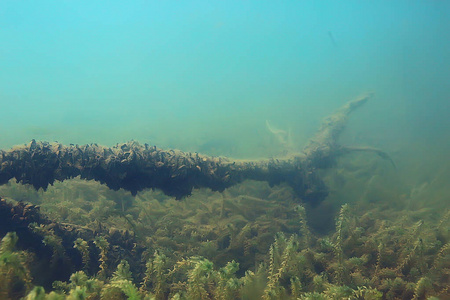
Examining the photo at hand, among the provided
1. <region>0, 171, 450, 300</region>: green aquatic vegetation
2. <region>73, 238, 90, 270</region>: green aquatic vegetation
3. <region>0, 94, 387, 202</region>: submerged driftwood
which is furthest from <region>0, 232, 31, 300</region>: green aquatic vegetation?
<region>0, 94, 387, 202</region>: submerged driftwood

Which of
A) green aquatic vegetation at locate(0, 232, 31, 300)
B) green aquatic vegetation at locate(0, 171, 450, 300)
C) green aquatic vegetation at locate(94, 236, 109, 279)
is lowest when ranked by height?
green aquatic vegetation at locate(0, 171, 450, 300)

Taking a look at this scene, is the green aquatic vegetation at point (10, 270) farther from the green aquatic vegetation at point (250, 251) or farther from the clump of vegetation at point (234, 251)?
the green aquatic vegetation at point (250, 251)

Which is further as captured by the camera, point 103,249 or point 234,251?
point 234,251

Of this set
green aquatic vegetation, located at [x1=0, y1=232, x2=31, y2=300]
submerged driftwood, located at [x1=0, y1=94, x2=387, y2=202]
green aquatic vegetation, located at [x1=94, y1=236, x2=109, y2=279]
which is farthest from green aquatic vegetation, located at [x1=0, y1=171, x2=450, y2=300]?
submerged driftwood, located at [x1=0, y1=94, x2=387, y2=202]

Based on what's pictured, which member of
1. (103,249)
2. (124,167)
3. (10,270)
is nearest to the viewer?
(10,270)

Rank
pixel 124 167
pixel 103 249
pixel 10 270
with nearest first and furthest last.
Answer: pixel 10 270 < pixel 103 249 < pixel 124 167

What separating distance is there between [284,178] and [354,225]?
1.63 meters

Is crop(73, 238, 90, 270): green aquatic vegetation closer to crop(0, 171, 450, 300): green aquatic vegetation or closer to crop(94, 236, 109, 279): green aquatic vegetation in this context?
crop(0, 171, 450, 300): green aquatic vegetation

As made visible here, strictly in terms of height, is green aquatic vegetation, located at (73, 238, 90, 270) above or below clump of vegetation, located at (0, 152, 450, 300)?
above

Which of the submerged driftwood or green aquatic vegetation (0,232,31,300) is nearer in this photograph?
green aquatic vegetation (0,232,31,300)

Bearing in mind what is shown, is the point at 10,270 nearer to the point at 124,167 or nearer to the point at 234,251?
the point at 124,167

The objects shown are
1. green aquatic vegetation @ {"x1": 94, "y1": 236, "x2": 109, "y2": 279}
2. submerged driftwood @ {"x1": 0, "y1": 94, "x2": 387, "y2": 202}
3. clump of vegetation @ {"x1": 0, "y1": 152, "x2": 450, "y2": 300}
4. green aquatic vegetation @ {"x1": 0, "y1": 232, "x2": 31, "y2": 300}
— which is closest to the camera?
green aquatic vegetation @ {"x1": 0, "y1": 232, "x2": 31, "y2": 300}

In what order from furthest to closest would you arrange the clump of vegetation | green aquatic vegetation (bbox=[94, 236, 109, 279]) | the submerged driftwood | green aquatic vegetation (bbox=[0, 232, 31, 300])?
the submerged driftwood → green aquatic vegetation (bbox=[94, 236, 109, 279]) → the clump of vegetation → green aquatic vegetation (bbox=[0, 232, 31, 300])

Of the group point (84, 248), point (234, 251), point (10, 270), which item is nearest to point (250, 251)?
point (234, 251)
